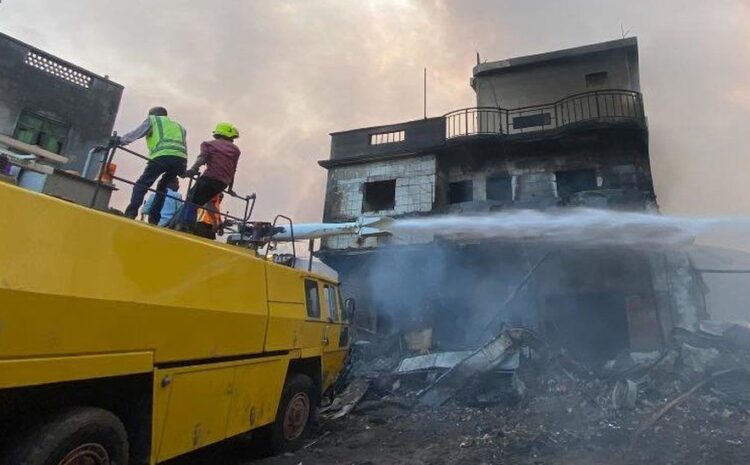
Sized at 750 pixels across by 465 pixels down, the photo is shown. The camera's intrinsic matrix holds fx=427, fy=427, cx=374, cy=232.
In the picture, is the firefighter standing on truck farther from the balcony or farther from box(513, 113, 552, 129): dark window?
box(513, 113, 552, 129): dark window

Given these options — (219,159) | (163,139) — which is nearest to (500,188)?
(219,159)

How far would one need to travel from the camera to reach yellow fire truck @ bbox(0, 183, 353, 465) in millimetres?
2748

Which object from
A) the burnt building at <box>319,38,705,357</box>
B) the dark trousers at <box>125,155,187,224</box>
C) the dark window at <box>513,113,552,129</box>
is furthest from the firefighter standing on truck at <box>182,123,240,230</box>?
the dark window at <box>513,113,552,129</box>

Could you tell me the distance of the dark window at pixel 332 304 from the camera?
7.42 meters

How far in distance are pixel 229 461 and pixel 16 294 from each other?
13.9 ft

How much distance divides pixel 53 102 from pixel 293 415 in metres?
12.8

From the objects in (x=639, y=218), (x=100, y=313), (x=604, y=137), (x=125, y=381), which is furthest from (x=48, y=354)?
(x=604, y=137)

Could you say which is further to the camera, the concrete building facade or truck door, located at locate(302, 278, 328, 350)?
the concrete building facade

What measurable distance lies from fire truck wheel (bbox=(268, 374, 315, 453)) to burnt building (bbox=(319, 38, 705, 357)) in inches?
299

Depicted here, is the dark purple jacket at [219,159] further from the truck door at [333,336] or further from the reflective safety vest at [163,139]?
the truck door at [333,336]

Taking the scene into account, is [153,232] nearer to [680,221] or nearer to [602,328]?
[680,221]

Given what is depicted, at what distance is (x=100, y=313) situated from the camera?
312 centimetres

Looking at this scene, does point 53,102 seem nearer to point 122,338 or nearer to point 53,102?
point 53,102

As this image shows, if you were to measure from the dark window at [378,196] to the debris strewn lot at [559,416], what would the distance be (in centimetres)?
759
